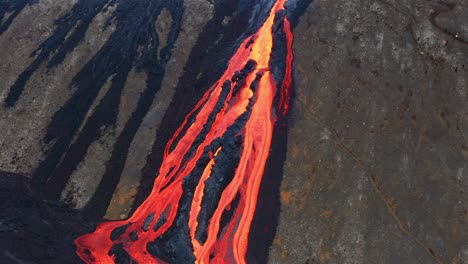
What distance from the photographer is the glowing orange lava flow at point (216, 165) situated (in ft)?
82.4

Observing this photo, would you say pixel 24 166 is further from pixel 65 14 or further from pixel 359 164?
pixel 359 164

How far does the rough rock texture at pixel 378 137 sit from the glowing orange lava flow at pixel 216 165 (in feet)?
6.00

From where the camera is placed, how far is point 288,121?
27797 mm

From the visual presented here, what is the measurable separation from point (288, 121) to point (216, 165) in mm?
5191

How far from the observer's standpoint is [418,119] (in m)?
27.4

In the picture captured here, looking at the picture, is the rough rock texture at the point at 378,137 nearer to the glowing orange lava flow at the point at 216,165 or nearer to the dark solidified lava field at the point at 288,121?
the dark solidified lava field at the point at 288,121

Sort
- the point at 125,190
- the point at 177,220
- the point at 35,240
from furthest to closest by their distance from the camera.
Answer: the point at 125,190 < the point at 177,220 < the point at 35,240

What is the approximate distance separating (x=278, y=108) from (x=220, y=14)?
32.6 ft

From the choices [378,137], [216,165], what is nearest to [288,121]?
[216,165]

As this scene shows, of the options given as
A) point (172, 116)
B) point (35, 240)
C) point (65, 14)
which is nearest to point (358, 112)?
point (172, 116)

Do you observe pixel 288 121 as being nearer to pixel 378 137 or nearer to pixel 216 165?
pixel 216 165

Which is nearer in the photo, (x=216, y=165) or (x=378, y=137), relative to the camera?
(x=216, y=165)

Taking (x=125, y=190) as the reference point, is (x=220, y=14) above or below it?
above

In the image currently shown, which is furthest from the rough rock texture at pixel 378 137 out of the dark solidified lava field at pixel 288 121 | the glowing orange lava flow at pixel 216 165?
the glowing orange lava flow at pixel 216 165
